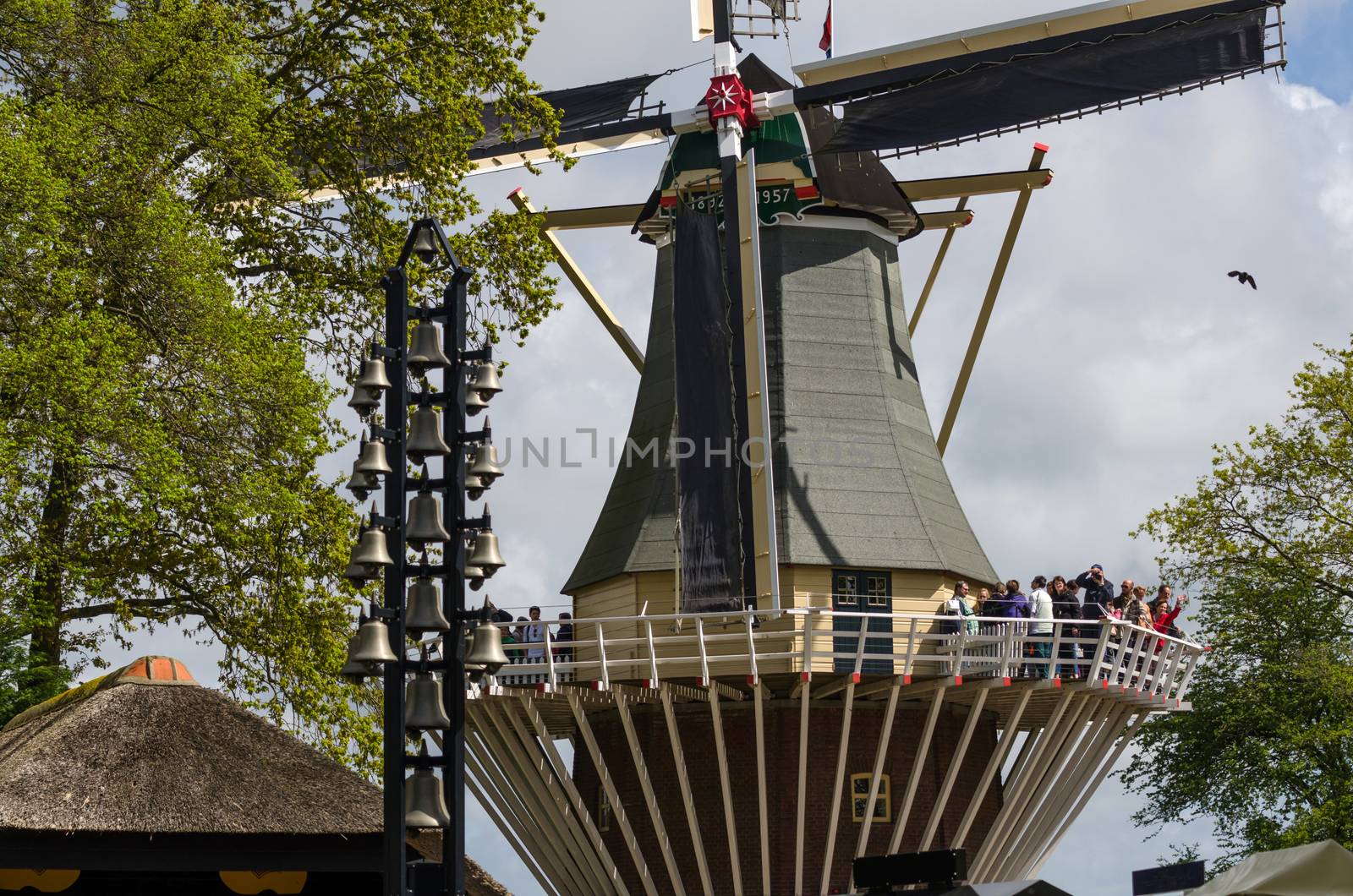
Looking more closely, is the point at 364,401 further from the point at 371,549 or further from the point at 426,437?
the point at 371,549

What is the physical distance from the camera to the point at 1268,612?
27.6 metres

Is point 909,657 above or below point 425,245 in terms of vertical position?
below

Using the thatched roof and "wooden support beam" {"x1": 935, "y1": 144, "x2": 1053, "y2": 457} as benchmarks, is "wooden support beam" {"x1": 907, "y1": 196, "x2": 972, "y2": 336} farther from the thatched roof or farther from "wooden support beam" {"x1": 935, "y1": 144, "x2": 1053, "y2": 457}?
the thatched roof

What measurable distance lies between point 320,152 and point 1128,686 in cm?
1067

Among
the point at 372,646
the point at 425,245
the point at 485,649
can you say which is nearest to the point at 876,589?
the point at 425,245

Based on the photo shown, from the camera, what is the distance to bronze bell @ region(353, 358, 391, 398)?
12.1 metres

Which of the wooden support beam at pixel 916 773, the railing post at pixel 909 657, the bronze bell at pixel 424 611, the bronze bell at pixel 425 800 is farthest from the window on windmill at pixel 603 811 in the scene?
the bronze bell at pixel 424 611

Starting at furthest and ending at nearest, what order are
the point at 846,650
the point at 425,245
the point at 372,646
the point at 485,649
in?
the point at 846,650 < the point at 425,245 < the point at 485,649 < the point at 372,646

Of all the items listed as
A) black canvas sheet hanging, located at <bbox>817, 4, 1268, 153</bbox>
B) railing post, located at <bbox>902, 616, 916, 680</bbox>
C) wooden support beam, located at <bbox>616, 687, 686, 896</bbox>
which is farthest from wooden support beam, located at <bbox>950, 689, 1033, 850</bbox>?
black canvas sheet hanging, located at <bbox>817, 4, 1268, 153</bbox>

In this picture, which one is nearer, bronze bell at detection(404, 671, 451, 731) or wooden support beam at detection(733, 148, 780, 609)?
bronze bell at detection(404, 671, 451, 731)

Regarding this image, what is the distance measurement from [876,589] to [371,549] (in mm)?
10820

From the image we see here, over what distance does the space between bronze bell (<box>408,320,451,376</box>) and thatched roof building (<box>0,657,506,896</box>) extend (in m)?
4.96

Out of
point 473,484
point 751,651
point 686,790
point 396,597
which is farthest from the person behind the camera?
point 686,790

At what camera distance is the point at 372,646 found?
11383 mm
